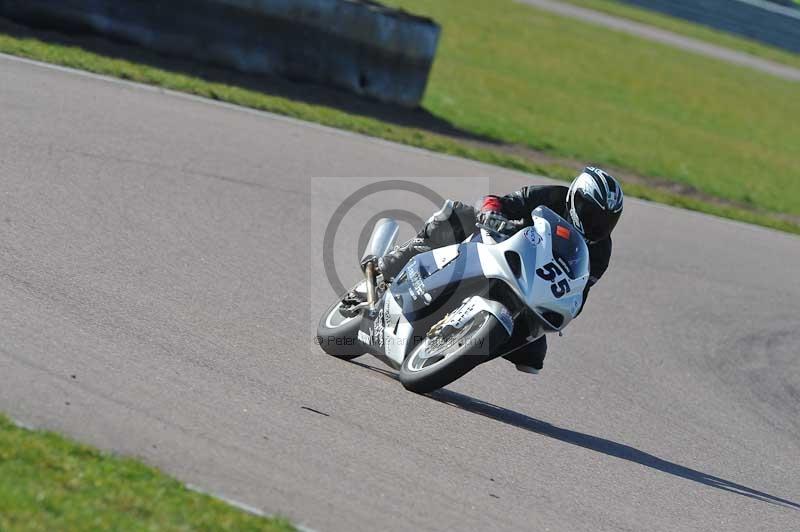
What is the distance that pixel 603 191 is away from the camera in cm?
660

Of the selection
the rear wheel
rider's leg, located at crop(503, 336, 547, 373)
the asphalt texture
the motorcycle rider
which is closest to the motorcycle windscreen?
the motorcycle rider

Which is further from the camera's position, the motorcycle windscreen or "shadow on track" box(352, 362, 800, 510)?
"shadow on track" box(352, 362, 800, 510)

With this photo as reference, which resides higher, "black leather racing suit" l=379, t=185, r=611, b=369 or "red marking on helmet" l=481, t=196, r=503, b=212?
"red marking on helmet" l=481, t=196, r=503, b=212

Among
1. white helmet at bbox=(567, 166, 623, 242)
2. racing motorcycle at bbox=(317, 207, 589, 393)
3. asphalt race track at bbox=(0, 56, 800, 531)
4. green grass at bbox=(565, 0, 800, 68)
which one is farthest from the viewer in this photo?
green grass at bbox=(565, 0, 800, 68)

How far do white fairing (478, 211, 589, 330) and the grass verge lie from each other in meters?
6.89

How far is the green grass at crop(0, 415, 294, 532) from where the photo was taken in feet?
13.3

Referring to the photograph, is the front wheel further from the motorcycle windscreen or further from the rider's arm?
the rider's arm

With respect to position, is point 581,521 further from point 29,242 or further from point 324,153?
point 324,153

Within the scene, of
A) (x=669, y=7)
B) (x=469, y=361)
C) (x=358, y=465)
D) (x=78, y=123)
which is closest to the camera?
(x=358, y=465)

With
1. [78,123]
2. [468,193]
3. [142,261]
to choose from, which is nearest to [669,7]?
[468,193]

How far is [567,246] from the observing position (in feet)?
21.4

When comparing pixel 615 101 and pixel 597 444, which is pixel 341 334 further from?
pixel 615 101

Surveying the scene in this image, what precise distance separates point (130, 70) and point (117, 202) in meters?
4.36

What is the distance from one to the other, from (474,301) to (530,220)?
75cm
